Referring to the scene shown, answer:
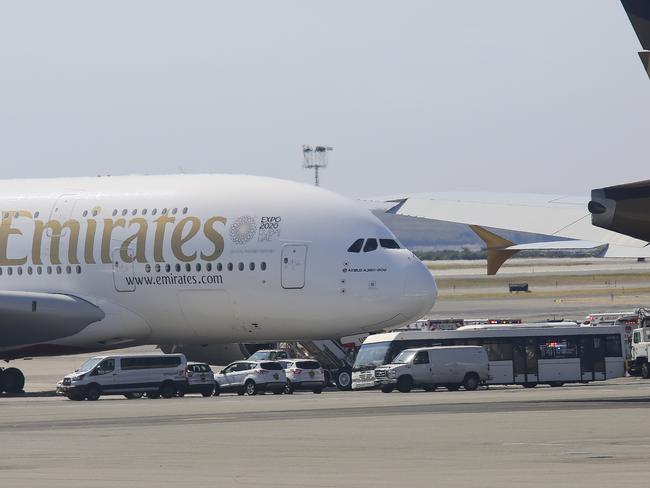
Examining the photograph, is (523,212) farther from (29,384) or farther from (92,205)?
(29,384)

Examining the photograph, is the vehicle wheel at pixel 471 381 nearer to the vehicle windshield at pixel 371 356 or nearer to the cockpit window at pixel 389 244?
the vehicle windshield at pixel 371 356

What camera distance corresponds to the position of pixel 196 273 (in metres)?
51.5

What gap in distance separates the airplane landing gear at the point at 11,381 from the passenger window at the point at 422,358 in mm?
15444

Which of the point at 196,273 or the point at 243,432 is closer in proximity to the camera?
the point at 243,432

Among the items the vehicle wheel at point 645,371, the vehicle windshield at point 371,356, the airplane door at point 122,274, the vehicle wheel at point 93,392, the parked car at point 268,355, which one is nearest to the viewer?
the vehicle wheel at point 93,392

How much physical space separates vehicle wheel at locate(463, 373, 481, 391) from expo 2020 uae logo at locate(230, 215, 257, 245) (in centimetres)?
890

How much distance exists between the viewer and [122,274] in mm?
52750

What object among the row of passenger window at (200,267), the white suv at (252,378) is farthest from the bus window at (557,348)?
the row of passenger window at (200,267)

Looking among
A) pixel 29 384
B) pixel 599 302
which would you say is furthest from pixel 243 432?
pixel 599 302

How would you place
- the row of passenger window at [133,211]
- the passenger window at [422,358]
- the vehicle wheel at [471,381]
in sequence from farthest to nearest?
the vehicle wheel at [471,381] → the row of passenger window at [133,211] → the passenger window at [422,358]

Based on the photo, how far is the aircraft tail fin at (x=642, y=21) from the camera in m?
29.3

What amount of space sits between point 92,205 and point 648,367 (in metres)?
23.6

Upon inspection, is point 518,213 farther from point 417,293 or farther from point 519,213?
point 417,293

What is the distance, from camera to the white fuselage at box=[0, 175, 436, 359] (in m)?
49.6
